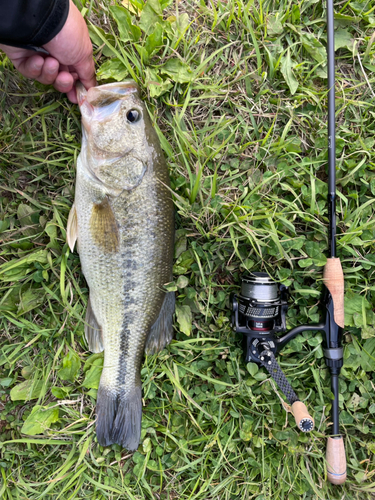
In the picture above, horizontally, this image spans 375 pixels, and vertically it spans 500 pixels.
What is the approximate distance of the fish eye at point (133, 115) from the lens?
5.79 ft

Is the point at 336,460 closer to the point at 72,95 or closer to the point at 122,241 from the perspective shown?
the point at 122,241

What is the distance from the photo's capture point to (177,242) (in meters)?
2.08

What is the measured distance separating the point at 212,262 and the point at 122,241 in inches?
24.9

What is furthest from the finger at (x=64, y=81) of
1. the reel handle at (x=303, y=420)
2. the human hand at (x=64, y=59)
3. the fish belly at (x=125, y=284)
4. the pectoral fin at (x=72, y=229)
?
the reel handle at (x=303, y=420)

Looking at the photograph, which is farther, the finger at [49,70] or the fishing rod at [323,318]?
the fishing rod at [323,318]

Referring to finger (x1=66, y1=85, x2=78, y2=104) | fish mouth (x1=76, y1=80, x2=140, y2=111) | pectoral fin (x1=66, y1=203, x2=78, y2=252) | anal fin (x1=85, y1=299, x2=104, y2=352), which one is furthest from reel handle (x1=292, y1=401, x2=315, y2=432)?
finger (x1=66, y1=85, x2=78, y2=104)

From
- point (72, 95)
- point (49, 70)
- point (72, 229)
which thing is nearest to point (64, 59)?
point (49, 70)

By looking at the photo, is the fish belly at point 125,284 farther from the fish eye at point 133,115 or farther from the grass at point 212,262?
the fish eye at point 133,115

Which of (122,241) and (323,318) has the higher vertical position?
(122,241)

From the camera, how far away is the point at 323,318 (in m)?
2.05

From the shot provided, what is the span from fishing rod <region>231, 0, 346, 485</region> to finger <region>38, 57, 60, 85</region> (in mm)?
1644

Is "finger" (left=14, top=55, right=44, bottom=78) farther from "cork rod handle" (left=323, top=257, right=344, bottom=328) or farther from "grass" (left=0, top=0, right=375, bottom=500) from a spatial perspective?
"cork rod handle" (left=323, top=257, right=344, bottom=328)

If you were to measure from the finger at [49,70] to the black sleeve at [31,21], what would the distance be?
0.11 meters

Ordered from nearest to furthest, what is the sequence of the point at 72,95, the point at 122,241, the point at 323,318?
the point at 122,241 → the point at 72,95 → the point at 323,318
